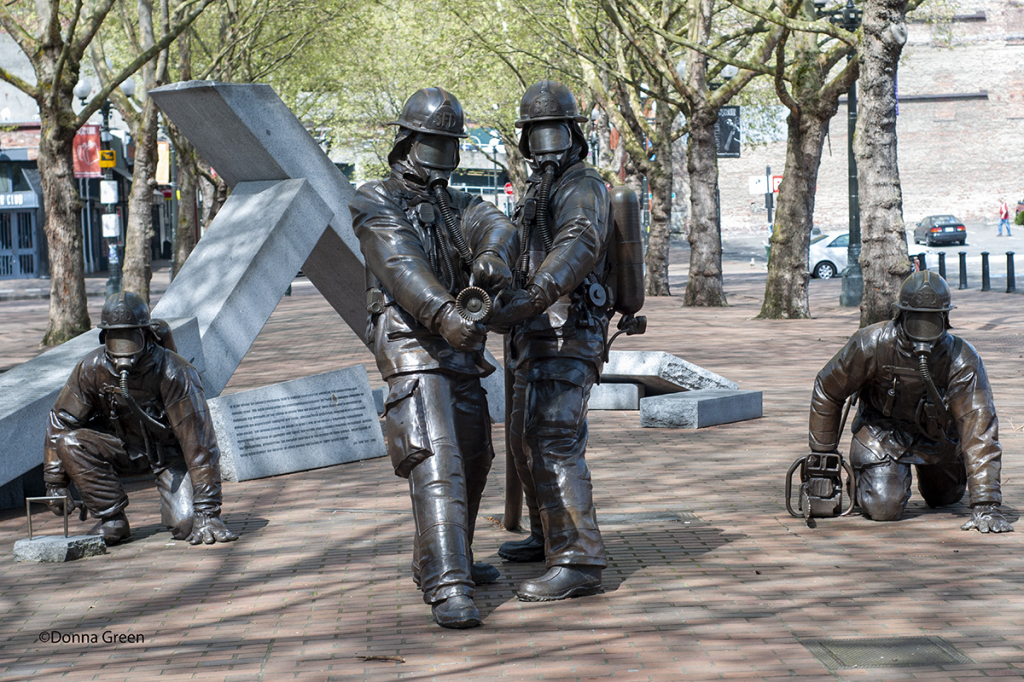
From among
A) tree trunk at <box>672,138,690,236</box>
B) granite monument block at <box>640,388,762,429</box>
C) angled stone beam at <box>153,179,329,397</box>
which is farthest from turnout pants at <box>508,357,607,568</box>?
tree trunk at <box>672,138,690,236</box>

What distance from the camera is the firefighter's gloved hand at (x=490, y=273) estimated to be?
4.81m

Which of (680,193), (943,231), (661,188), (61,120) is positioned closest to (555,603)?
(61,120)

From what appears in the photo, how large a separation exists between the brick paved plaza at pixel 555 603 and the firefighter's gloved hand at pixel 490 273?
1.35 meters

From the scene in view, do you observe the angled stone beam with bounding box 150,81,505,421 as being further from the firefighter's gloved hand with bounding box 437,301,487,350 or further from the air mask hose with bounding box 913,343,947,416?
the firefighter's gloved hand with bounding box 437,301,487,350

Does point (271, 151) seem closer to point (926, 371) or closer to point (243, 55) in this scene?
point (926, 371)

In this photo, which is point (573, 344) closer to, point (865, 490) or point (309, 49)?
point (865, 490)

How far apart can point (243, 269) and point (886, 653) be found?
19.9 feet

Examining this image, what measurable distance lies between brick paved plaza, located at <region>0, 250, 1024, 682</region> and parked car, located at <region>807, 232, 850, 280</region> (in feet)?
92.2

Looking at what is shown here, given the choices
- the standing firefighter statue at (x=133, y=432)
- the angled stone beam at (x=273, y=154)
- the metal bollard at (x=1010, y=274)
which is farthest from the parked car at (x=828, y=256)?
the standing firefighter statue at (x=133, y=432)

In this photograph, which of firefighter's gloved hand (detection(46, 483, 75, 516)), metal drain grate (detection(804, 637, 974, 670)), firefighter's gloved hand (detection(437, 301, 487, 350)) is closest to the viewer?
metal drain grate (detection(804, 637, 974, 670))

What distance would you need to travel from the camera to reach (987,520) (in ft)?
21.0

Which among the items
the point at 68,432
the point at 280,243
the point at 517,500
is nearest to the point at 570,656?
the point at 517,500

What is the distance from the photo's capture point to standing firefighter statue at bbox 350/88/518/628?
4.95 m

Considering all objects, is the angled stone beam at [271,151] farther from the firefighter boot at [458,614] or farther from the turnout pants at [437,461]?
the firefighter boot at [458,614]
